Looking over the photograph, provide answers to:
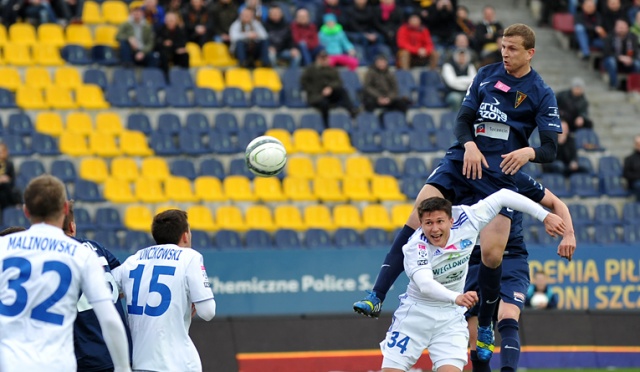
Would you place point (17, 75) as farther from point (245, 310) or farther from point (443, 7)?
point (443, 7)

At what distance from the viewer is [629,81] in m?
24.4

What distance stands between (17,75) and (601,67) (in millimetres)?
12167

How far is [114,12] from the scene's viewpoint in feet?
71.9

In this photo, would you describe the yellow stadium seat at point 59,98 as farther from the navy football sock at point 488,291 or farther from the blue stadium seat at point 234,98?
the navy football sock at point 488,291

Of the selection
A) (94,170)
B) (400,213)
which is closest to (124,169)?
(94,170)

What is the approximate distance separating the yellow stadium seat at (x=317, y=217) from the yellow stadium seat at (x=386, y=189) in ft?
3.66

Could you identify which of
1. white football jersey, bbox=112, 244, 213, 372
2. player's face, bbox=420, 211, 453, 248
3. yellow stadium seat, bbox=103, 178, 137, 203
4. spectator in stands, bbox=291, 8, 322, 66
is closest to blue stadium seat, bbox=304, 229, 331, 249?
yellow stadium seat, bbox=103, 178, 137, 203

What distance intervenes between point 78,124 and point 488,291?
11.7 metres

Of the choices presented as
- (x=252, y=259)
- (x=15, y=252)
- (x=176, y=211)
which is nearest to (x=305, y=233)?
(x=252, y=259)

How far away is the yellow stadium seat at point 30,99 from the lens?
782 inches

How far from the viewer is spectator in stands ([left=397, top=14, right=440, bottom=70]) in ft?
74.0

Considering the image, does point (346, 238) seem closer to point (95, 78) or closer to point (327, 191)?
point (327, 191)

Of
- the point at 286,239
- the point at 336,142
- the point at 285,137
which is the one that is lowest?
the point at 286,239

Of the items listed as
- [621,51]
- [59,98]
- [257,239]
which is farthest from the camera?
[621,51]
